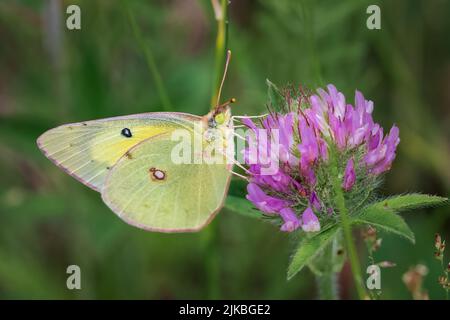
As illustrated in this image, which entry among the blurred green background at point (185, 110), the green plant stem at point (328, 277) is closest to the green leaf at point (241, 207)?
the green plant stem at point (328, 277)

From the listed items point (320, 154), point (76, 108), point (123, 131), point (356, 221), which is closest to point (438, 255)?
point (356, 221)

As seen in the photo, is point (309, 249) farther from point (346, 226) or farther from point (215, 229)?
point (215, 229)

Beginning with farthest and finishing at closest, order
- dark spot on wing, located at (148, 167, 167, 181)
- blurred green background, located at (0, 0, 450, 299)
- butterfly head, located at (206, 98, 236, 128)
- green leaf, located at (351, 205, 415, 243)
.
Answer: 1. blurred green background, located at (0, 0, 450, 299)
2. dark spot on wing, located at (148, 167, 167, 181)
3. butterfly head, located at (206, 98, 236, 128)
4. green leaf, located at (351, 205, 415, 243)

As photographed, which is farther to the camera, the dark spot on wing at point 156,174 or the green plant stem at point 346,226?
the dark spot on wing at point 156,174

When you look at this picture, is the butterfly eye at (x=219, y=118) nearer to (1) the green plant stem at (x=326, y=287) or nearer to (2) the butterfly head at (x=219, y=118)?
(2) the butterfly head at (x=219, y=118)

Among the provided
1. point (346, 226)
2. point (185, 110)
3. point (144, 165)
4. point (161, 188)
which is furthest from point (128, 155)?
point (346, 226)

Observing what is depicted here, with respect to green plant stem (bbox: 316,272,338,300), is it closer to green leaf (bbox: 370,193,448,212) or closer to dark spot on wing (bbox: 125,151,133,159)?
green leaf (bbox: 370,193,448,212)

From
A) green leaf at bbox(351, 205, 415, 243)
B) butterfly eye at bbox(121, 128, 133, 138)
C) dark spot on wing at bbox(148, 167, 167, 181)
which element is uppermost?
butterfly eye at bbox(121, 128, 133, 138)

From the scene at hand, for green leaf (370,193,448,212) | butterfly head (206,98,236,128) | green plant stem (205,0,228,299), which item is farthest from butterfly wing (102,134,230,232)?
green leaf (370,193,448,212)
